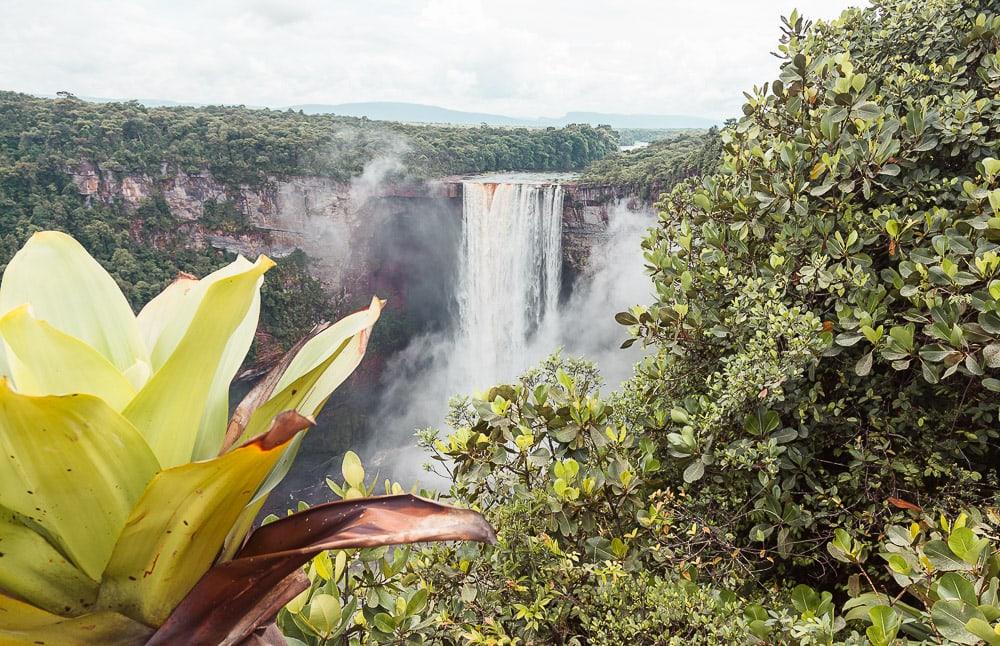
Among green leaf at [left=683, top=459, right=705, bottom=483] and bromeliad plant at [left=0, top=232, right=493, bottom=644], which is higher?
bromeliad plant at [left=0, top=232, right=493, bottom=644]

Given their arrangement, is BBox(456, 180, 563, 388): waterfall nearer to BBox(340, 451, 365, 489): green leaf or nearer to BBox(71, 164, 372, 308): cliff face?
BBox(71, 164, 372, 308): cliff face

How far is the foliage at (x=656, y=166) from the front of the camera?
15.4 metres

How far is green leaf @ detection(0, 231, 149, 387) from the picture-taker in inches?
20.3

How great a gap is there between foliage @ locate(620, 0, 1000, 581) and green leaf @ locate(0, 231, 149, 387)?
116 centimetres

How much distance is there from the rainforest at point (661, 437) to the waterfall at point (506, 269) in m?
14.5

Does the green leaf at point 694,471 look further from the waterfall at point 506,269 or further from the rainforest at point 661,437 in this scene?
the waterfall at point 506,269

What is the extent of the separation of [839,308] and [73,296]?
150cm

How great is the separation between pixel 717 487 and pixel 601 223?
17036 millimetres

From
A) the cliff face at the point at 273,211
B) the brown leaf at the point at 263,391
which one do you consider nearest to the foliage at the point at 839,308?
the brown leaf at the point at 263,391

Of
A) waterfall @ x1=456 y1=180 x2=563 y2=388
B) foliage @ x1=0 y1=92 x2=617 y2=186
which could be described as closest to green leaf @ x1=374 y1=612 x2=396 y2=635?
waterfall @ x1=456 y1=180 x2=563 y2=388

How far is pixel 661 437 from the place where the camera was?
1.62 metres

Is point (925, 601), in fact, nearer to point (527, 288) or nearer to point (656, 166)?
point (527, 288)

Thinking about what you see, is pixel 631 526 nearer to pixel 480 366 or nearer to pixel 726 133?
pixel 726 133

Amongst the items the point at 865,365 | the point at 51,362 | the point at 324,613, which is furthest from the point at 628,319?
the point at 51,362
